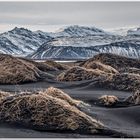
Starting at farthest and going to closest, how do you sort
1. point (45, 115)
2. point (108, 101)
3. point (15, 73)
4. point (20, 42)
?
1. point (20, 42)
2. point (15, 73)
3. point (108, 101)
4. point (45, 115)

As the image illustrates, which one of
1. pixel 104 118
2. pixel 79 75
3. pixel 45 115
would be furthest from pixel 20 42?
pixel 45 115

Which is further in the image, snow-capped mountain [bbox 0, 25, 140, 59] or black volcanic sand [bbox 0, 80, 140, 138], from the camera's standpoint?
snow-capped mountain [bbox 0, 25, 140, 59]

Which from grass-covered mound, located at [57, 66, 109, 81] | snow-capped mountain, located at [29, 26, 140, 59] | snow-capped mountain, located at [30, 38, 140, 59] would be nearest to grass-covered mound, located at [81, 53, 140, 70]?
grass-covered mound, located at [57, 66, 109, 81]

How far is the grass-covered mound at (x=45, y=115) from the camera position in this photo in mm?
11750

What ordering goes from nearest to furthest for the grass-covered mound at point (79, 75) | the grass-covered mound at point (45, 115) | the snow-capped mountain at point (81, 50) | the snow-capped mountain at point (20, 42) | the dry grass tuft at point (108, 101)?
the grass-covered mound at point (45, 115)
the dry grass tuft at point (108, 101)
the grass-covered mound at point (79, 75)
the snow-capped mountain at point (20, 42)
the snow-capped mountain at point (81, 50)

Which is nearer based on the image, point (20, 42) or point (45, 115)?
point (45, 115)

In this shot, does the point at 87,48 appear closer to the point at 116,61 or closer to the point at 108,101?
the point at 116,61

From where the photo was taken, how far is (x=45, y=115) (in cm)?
1219

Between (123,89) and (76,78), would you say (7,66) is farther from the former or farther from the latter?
(123,89)

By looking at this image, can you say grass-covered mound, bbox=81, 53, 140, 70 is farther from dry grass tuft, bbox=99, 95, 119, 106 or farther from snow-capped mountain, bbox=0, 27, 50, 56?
dry grass tuft, bbox=99, 95, 119, 106

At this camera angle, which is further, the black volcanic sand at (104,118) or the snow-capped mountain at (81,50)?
the snow-capped mountain at (81,50)

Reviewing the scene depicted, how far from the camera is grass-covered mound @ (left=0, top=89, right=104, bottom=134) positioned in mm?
11750

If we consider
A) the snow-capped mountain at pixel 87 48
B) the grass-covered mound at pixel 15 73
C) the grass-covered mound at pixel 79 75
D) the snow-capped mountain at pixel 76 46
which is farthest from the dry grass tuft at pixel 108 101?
the snow-capped mountain at pixel 87 48

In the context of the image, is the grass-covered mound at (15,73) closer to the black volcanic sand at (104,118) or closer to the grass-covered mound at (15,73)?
the grass-covered mound at (15,73)
